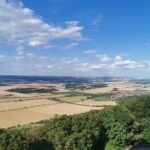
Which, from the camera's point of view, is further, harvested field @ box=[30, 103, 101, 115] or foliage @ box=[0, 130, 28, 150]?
harvested field @ box=[30, 103, 101, 115]

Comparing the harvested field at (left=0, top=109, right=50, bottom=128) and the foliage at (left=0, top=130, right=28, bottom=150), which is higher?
the foliage at (left=0, top=130, right=28, bottom=150)

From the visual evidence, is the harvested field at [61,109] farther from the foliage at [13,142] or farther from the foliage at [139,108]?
the foliage at [13,142]

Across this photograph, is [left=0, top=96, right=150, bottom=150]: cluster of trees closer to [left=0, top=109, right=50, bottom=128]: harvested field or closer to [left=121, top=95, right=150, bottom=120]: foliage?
[left=121, top=95, right=150, bottom=120]: foliage

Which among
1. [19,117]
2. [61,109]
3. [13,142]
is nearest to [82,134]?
[13,142]

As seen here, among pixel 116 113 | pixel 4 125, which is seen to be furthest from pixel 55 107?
pixel 116 113

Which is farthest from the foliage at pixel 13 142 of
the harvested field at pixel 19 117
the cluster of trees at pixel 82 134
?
the harvested field at pixel 19 117

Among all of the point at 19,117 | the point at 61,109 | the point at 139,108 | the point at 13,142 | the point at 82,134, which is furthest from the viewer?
the point at 61,109

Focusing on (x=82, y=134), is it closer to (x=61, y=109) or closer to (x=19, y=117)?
(x=19, y=117)

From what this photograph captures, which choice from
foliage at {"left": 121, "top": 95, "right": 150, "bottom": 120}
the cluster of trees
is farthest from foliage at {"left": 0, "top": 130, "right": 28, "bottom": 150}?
foliage at {"left": 121, "top": 95, "right": 150, "bottom": 120}
